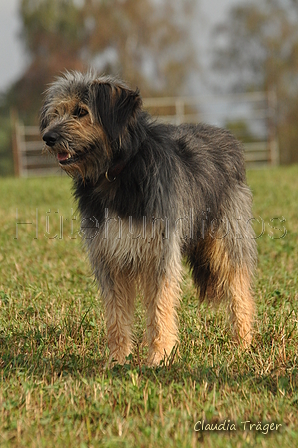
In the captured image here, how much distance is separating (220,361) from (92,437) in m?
1.26

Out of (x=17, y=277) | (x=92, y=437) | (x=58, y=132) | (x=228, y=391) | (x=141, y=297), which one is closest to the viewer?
(x=92, y=437)

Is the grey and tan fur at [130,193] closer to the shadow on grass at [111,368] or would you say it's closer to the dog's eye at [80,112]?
the dog's eye at [80,112]

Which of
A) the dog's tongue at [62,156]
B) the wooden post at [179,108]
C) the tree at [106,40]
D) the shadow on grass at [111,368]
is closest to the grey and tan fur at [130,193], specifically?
the dog's tongue at [62,156]

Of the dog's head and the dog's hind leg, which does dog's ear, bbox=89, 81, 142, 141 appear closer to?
the dog's head

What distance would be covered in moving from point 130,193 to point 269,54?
36.7 meters

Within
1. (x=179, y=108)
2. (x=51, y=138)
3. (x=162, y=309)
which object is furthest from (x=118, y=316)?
(x=179, y=108)

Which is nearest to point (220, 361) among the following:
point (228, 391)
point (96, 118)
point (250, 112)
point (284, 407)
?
point (228, 391)

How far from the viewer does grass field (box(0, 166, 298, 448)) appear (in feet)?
9.40

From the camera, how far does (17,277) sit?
5.90 m

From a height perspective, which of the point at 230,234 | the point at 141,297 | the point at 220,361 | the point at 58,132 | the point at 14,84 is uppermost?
the point at 14,84

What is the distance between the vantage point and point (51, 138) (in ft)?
12.6

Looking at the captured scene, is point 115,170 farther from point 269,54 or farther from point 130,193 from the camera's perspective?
point 269,54

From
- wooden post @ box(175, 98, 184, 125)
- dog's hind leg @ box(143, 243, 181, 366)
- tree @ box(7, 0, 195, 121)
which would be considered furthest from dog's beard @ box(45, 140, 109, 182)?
tree @ box(7, 0, 195, 121)

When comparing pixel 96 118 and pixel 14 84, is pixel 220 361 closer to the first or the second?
pixel 96 118
